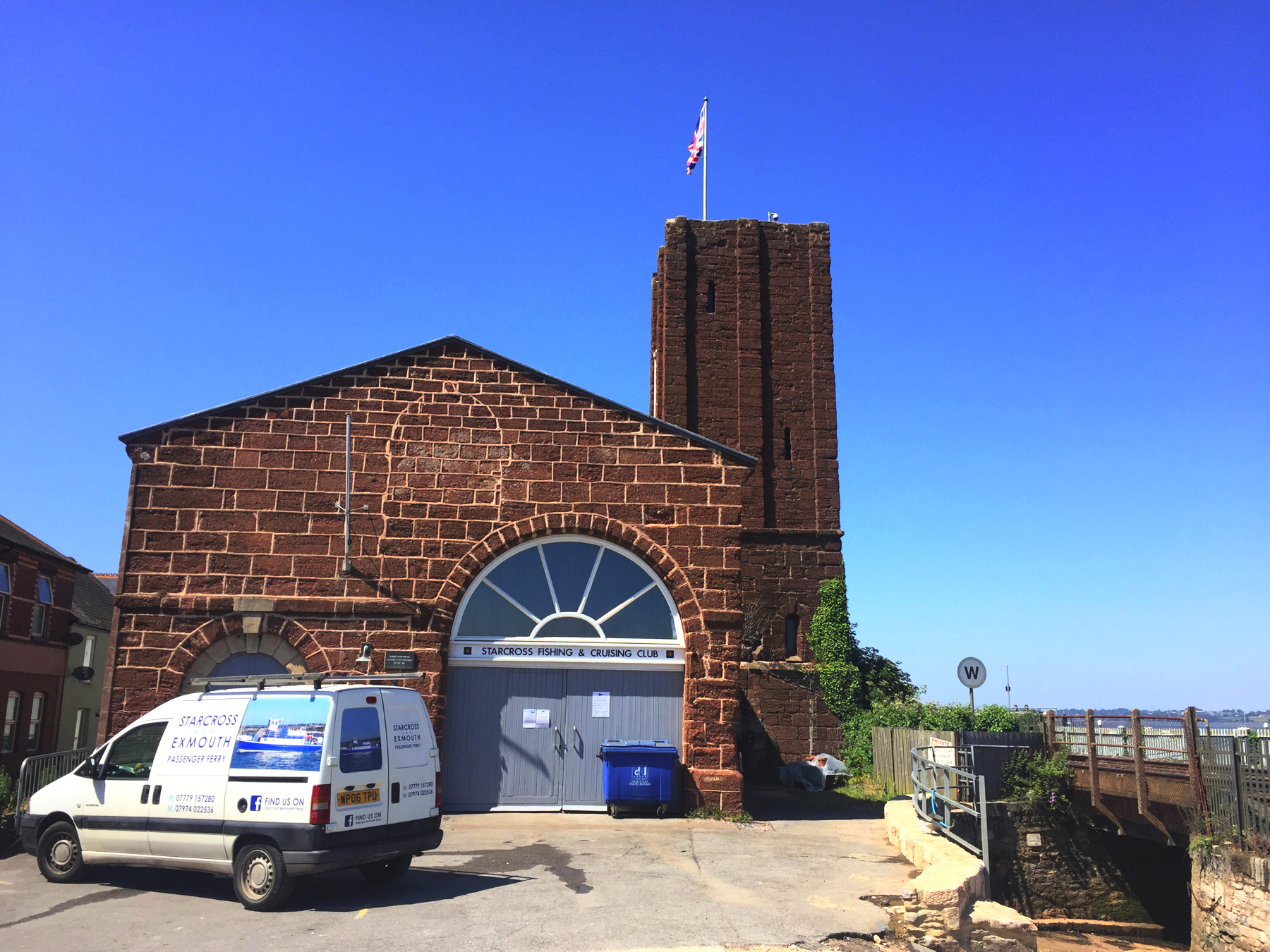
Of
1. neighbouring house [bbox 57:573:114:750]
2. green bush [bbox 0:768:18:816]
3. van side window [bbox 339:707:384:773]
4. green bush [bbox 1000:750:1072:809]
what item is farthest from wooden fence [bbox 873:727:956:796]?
neighbouring house [bbox 57:573:114:750]

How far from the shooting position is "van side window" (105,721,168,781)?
9.85m

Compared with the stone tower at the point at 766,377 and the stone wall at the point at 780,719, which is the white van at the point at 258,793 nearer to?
the stone wall at the point at 780,719

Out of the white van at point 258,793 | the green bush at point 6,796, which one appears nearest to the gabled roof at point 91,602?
the green bush at point 6,796

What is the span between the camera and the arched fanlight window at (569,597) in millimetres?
15148

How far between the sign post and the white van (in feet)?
40.3

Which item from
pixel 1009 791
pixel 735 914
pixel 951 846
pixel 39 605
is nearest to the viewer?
pixel 735 914

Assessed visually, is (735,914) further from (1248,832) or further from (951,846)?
(1248,832)

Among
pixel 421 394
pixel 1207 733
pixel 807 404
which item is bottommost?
pixel 1207 733

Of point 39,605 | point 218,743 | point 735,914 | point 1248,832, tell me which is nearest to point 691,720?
point 735,914

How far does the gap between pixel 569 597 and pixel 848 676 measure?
1205cm

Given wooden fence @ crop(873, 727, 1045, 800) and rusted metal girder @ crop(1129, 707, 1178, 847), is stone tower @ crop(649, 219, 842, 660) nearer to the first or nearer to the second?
wooden fence @ crop(873, 727, 1045, 800)

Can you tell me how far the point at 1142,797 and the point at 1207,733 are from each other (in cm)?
257

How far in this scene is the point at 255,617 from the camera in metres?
14.5

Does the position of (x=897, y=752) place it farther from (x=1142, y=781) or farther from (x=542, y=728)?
(x=542, y=728)
